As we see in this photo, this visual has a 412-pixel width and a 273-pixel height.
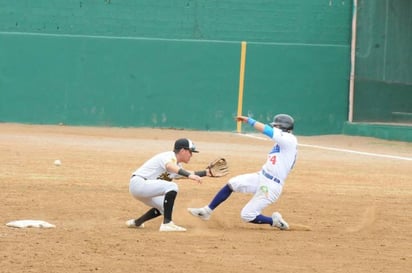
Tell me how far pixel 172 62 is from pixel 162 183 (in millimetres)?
16700

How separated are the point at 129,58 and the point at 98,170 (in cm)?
1098

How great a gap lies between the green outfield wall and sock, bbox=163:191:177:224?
1646 centimetres

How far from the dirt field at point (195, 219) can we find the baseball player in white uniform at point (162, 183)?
237 millimetres

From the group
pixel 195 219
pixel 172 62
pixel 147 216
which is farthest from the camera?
pixel 172 62

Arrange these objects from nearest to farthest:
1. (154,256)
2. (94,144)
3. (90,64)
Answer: (154,256) < (94,144) < (90,64)

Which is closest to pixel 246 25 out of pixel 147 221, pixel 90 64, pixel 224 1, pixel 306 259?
pixel 224 1

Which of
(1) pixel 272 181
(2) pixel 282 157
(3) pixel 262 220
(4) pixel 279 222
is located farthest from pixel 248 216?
(2) pixel 282 157

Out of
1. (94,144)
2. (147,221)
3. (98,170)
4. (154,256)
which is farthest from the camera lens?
(94,144)

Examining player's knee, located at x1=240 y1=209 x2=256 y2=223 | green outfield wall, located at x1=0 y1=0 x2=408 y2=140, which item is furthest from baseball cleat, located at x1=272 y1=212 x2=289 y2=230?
green outfield wall, located at x1=0 y1=0 x2=408 y2=140

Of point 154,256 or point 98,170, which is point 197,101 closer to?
point 98,170

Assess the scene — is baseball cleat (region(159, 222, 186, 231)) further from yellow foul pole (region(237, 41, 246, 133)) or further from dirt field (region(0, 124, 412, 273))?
yellow foul pole (region(237, 41, 246, 133))

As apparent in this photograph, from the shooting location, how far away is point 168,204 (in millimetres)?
10359

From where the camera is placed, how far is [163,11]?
2717cm

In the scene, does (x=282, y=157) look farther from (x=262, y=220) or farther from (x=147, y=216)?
(x=147, y=216)
